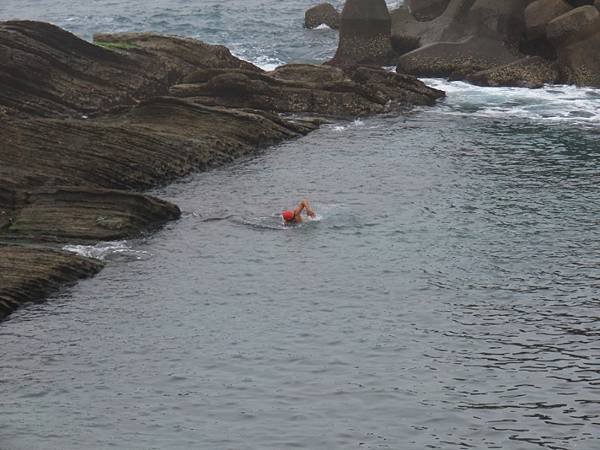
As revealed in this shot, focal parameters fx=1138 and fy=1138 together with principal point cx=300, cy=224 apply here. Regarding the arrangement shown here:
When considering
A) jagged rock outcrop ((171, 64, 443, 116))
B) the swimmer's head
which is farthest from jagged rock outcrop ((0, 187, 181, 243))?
jagged rock outcrop ((171, 64, 443, 116))

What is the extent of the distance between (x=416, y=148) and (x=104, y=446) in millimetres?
32252

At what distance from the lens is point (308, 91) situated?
6475 centimetres

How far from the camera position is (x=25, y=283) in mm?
37531

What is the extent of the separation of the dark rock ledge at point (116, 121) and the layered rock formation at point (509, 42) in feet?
19.2

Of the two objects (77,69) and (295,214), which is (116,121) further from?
(295,214)

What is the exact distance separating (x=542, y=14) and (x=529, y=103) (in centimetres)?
783

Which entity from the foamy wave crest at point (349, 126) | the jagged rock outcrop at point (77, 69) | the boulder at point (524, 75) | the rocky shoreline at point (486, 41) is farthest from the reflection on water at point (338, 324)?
the boulder at point (524, 75)

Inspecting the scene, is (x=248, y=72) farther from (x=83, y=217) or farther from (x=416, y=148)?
(x=83, y=217)

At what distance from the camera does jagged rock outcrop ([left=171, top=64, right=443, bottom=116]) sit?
62719 mm

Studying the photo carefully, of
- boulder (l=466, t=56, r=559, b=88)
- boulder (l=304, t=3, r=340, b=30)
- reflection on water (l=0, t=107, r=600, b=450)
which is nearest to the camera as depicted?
reflection on water (l=0, t=107, r=600, b=450)

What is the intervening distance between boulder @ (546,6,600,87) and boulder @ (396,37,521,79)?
4012mm

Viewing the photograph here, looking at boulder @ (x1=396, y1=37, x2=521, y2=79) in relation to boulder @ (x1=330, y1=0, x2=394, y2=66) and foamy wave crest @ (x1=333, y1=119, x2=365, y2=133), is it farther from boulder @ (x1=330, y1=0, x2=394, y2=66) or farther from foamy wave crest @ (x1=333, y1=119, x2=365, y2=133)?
foamy wave crest @ (x1=333, y1=119, x2=365, y2=133)

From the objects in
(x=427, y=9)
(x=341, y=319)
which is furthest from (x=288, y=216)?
(x=427, y=9)

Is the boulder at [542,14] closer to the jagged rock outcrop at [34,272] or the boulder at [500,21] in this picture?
the boulder at [500,21]
